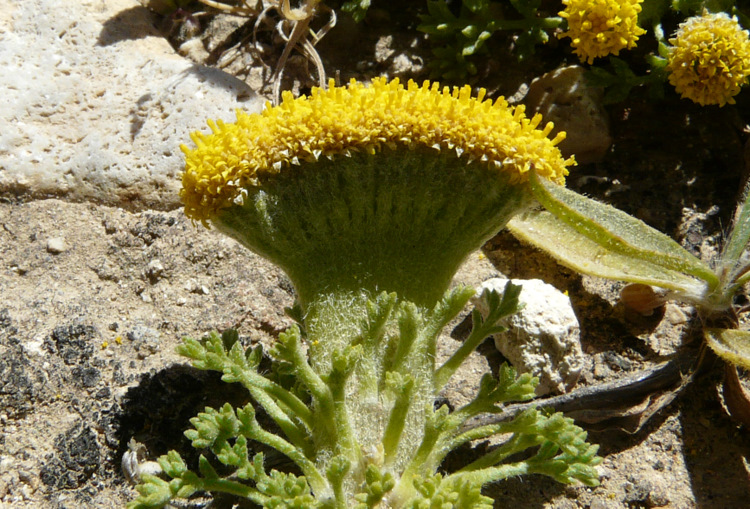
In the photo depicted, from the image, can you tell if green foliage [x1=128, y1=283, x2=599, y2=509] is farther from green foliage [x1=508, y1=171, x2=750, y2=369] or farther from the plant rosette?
green foliage [x1=508, y1=171, x2=750, y2=369]

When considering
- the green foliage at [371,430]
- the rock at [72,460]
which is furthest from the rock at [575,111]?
the rock at [72,460]

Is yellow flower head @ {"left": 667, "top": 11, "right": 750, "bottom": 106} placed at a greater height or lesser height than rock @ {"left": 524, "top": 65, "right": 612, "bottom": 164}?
greater

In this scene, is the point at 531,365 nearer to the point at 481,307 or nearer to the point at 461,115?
the point at 481,307

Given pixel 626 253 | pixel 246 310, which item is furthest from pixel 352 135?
pixel 626 253

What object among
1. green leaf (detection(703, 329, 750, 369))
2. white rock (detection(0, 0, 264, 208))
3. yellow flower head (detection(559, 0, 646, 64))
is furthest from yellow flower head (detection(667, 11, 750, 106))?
white rock (detection(0, 0, 264, 208))

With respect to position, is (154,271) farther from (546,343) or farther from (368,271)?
(546,343)

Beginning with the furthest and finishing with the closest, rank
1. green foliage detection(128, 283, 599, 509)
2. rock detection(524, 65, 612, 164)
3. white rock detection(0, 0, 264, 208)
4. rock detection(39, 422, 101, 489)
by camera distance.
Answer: rock detection(524, 65, 612, 164) < white rock detection(0, 0, 264, 208) < rock detection(39, 422, 101, 489) < green foliage detection(128, 283, 599, 509)
